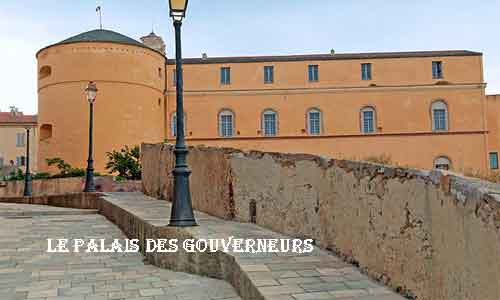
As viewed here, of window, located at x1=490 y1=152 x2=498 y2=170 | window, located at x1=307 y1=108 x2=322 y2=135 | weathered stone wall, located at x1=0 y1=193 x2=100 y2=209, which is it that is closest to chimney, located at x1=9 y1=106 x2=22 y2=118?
window, located at x1=307 y1=108 x2=322 y2=135

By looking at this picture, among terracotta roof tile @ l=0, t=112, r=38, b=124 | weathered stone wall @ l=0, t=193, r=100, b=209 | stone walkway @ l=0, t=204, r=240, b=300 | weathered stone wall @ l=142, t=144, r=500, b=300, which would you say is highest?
terracotta roof tile @ l=0, t=112, r=38, b=124

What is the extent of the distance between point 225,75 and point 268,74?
3316 mm

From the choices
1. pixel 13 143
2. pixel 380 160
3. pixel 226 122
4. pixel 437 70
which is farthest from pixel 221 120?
pixel 13 143

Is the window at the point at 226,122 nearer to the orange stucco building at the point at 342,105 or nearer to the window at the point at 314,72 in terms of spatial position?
the orange stucco building at the point at 342,105

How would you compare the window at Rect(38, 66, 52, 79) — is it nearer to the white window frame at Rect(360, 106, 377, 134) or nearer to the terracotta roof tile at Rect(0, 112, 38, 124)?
the white window frame at Rect(360, 106, 377, 134)

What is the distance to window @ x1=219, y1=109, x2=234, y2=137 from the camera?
40.5m

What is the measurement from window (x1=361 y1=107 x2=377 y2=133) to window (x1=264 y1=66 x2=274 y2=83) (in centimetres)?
748

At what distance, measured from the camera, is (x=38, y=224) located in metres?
12.3

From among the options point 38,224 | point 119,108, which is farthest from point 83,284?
point 119,108

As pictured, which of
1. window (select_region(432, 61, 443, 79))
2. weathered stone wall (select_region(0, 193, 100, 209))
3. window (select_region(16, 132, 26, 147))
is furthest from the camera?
window (select_region(16, 132, 26, 147))

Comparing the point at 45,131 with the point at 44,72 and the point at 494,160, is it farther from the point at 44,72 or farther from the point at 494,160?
the point at 494,160

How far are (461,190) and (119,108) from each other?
35.2 metres

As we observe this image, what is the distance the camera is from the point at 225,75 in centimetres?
4059

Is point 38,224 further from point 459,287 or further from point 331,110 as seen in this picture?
point 331,110
